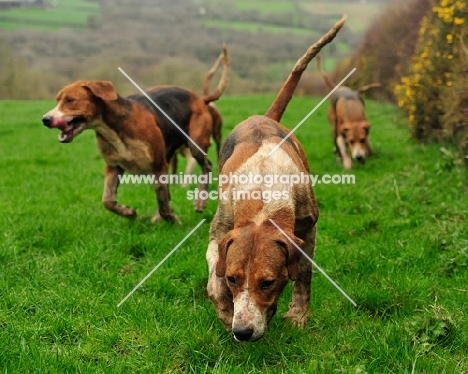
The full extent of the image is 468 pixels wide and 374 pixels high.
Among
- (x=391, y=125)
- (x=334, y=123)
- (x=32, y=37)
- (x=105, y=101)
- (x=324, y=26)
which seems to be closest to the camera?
(x=105, y=101)

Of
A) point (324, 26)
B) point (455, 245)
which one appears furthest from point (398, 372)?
point (324, 26)

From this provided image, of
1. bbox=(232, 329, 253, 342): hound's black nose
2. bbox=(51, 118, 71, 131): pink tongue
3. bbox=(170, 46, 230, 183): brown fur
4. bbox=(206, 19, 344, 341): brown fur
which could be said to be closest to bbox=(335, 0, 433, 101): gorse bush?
bbox=(170, 46, 230, 183): brown fur

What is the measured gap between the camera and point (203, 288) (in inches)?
179

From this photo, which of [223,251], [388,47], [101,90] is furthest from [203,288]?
[388,47]

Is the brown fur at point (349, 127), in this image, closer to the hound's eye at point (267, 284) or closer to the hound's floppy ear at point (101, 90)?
the hound's floppy ear at point (101, 90)

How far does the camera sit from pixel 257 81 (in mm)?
20391

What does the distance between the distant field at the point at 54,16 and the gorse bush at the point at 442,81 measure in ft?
53.7

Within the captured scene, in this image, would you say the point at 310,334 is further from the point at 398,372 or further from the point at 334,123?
the point at 334,123

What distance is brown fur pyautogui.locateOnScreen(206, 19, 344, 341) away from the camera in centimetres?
308

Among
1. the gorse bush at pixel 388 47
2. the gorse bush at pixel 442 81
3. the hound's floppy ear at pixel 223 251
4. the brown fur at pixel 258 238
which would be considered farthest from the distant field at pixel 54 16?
the hound's floppy ear at pixel 223 251

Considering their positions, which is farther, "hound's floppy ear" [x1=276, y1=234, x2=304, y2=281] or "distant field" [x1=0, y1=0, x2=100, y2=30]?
"distant field" [x1=0, y1=0, x2=100, y2=30]

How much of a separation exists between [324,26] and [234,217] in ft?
56.6

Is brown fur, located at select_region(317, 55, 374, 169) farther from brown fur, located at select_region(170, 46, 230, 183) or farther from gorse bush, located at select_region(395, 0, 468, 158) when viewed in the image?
brown fur, located at select_region(170, 46, 230, 183)

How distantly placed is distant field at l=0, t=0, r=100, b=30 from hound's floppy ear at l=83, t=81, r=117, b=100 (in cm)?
1707
